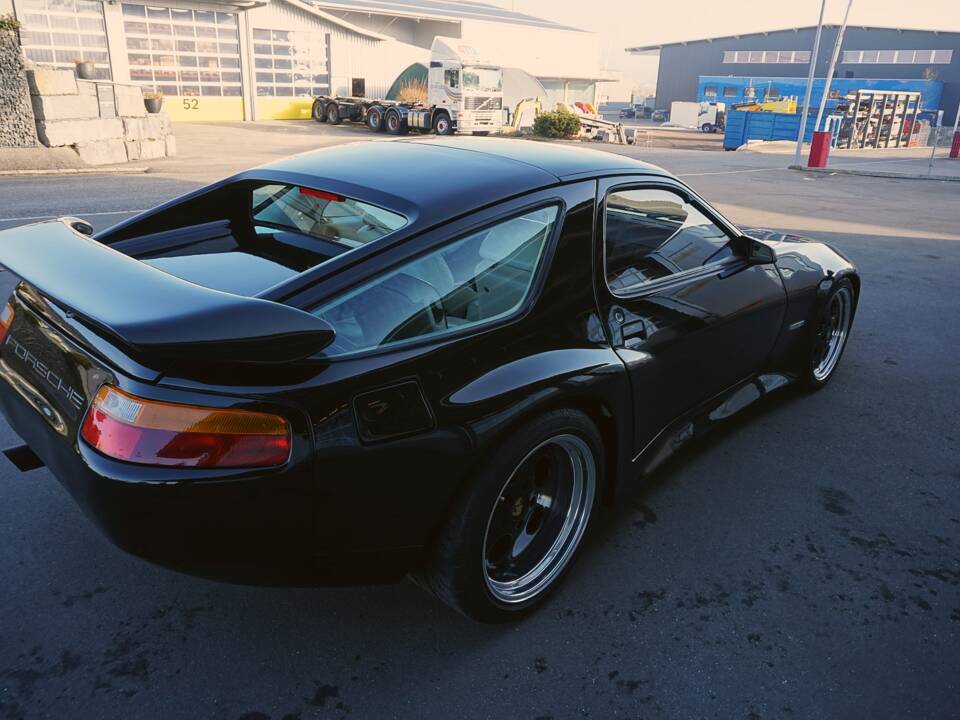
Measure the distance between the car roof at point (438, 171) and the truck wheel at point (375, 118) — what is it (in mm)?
28613

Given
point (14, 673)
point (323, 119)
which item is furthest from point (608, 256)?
point (323, 119)

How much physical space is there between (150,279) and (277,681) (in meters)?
1.21

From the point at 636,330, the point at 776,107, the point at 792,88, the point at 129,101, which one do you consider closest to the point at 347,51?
the point at 776,107

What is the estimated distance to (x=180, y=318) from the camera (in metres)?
1.69

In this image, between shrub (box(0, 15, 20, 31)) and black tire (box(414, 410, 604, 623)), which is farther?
shrub (box(0, 15, 20, 31))

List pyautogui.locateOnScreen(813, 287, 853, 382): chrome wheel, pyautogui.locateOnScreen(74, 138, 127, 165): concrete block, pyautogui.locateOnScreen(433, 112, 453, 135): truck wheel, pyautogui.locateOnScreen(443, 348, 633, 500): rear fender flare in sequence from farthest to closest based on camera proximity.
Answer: pyautogui.locateOnScreen(433, 112, 453, 135): truck wheel < pyautogui.locateOnScreen(74, 138, 127, 165): concrete block < pyautogui.locateOnScreen(813, 287, 853, 382): chrome wheel < pyautogui.locateOnScreen(443, 348, 633, 500): rear fender flare

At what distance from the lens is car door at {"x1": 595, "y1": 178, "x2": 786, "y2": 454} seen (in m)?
2.67

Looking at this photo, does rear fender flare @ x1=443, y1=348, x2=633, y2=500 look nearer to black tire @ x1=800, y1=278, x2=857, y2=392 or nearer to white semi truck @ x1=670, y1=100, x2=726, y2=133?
black tire @ x1=800, y1=278, x2=857, y2=392

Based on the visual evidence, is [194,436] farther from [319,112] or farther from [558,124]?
[319,112]

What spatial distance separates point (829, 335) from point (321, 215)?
3310 millimetres

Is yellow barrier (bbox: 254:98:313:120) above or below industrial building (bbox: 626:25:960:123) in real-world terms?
below

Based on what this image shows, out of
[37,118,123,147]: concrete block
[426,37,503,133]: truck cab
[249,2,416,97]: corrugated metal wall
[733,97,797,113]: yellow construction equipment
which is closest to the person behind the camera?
[37,118,123,147]: concrete block

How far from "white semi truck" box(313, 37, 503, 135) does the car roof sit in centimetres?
2564

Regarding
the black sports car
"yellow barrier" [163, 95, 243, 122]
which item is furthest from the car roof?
"yellow barrier" [163, 95, 243, 122]
